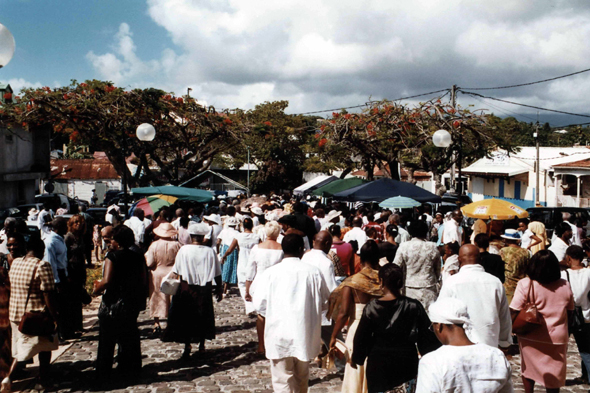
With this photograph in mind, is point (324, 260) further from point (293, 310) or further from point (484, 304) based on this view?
point (484, 304)

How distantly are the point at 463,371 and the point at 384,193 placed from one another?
12664mm

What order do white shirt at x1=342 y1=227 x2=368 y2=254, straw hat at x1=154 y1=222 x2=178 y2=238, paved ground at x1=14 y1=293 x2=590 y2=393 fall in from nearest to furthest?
paved ground at x1=14 y1=293 x2=590 y2=393
straw hat at x1=154 y1=222 x2=178 y2=238
white shirt at x1=342 y1=227 x2=368 y2=254

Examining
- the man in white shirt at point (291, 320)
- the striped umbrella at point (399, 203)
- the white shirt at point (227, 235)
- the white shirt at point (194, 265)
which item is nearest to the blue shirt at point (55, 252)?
the white shirt at point (194, 265)

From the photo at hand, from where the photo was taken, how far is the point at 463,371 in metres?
2.79

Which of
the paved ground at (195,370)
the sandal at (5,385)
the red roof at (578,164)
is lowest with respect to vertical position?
the paved ground at (195,370)

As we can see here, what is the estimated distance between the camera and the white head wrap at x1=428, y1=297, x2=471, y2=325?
2.89 m

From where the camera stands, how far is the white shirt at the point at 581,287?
598 centimetres

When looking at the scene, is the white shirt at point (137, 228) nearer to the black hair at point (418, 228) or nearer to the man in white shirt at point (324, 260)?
the man in white shirt at point (324, 260)

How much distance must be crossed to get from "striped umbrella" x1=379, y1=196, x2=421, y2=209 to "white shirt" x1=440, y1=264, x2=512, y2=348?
30.9ft

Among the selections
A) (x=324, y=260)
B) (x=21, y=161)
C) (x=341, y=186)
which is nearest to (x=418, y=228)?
(x=324, y=260)

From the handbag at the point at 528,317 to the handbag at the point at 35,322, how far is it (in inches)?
186

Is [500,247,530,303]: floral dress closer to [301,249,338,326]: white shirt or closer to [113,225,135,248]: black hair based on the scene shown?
[301,249,338,326]: white shirt

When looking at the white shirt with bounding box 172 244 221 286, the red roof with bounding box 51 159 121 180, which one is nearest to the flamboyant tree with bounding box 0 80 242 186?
the white shirt with bounding box 172 244 221 286

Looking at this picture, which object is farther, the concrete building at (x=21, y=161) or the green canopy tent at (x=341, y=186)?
the concrete building at (x=21, y=161)
